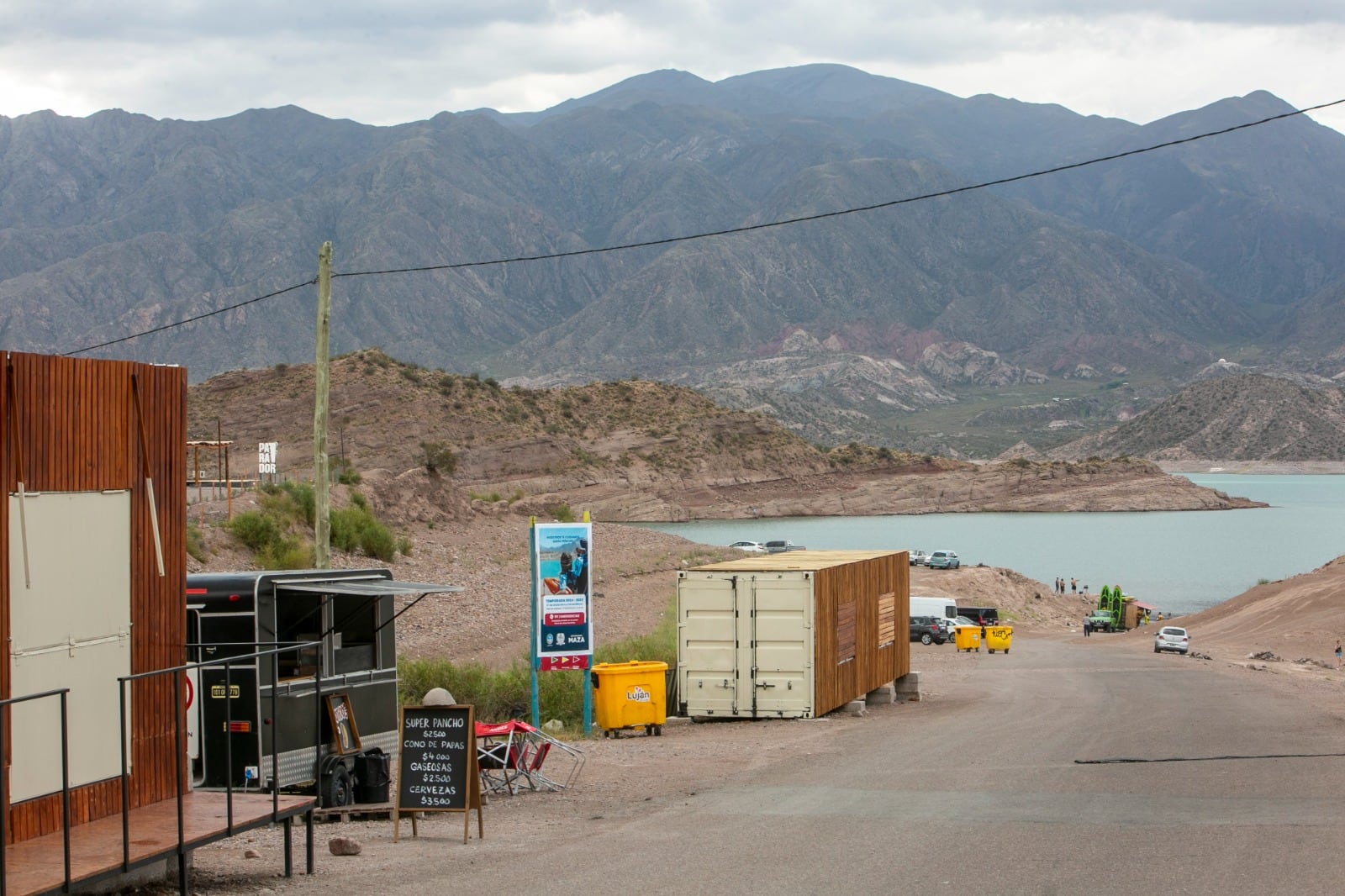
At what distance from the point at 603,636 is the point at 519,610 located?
92.8 inches

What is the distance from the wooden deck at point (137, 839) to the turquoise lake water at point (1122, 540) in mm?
71383

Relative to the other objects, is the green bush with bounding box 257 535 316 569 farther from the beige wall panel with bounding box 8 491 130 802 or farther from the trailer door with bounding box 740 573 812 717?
the beige wall panel with bounding box 8 491 130 802

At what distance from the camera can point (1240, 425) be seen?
195125mm

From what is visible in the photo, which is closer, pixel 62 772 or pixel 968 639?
pixel 62 772

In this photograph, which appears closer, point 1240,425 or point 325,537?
point 325,537

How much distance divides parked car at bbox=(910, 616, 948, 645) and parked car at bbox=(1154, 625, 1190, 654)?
792cm

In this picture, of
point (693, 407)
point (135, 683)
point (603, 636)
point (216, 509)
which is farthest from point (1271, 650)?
point (693, 407)

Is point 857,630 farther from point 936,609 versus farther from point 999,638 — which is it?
point 936,609

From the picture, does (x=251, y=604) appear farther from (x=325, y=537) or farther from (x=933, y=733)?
(x=933, y=733)

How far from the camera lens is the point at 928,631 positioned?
53.2m

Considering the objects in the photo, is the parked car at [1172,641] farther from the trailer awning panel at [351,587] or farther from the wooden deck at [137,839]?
the wooden deck at [137,839]

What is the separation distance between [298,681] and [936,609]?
43088 mm

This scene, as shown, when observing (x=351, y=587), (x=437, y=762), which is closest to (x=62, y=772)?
(x=437, y=762)

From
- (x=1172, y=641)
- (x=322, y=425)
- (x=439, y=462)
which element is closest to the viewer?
(x=322, y=425)
